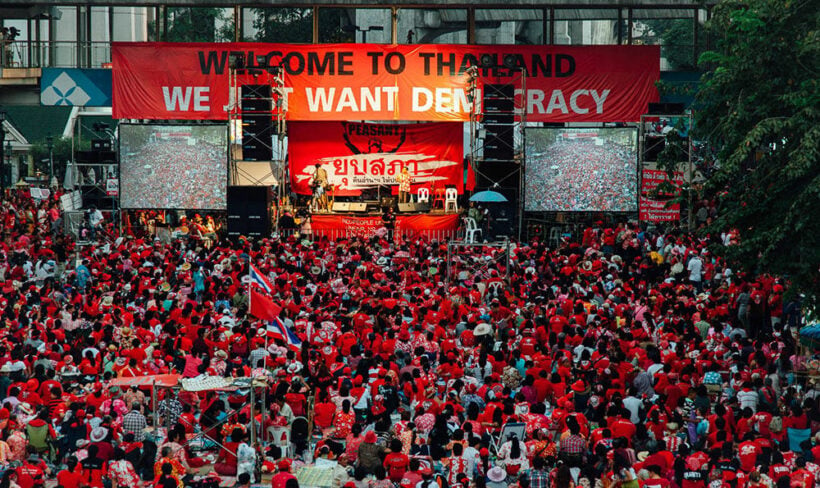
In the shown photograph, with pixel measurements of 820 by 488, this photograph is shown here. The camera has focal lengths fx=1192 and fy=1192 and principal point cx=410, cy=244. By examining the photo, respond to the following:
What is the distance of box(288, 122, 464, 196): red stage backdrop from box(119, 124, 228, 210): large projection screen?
3.50 m

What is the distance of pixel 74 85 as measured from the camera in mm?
37375

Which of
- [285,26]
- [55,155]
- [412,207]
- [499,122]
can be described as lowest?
[412,207]

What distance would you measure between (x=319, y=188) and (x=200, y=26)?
28454mm

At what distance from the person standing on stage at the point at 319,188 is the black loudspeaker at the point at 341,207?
481 millimetres

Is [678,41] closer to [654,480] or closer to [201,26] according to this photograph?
[201,26]

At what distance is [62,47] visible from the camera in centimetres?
5656

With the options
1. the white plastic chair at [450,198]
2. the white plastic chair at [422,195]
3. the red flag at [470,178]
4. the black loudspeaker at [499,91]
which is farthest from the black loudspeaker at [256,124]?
the black loudspeaker at [499,91]

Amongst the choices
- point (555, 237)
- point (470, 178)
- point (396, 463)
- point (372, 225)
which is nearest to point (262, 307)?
point (396, 463)

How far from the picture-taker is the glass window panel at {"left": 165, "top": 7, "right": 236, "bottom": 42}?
6047 cm

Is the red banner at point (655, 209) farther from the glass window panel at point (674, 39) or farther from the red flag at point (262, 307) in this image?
the glass window panel at point (674, 39)

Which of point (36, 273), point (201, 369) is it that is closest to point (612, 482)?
point (201, 369)

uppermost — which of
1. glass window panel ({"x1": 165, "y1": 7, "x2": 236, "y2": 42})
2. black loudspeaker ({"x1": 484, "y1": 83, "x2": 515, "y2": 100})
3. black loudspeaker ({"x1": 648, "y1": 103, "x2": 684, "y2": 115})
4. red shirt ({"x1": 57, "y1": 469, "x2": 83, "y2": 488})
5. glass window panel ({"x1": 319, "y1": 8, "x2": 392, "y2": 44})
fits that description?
glass window panel ({"x1": 165, "y1": 7, "x2": 236, "y2": 42})

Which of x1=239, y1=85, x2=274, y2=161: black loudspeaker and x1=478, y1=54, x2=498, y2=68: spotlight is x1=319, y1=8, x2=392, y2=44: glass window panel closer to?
x1=478, y1=54, x2=498, y2=68: spotlight

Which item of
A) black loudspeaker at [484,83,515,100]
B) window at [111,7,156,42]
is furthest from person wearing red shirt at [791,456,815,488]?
window at [111,7,156,42]
